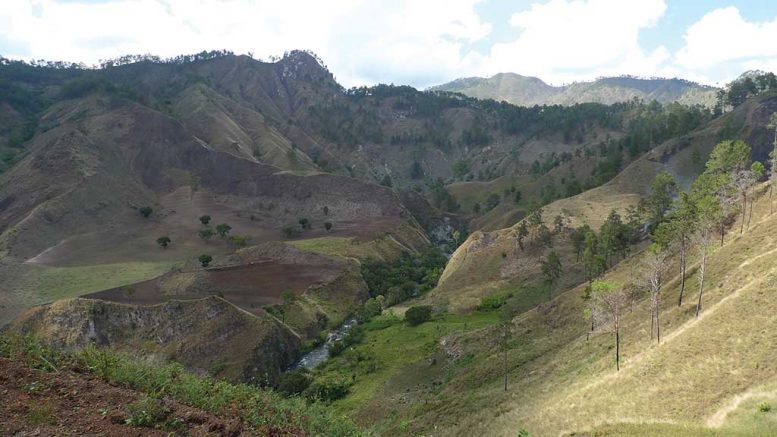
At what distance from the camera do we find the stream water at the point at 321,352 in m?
78.5

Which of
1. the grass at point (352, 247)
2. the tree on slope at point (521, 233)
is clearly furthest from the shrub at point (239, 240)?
the tree on slope at point (521, 233)

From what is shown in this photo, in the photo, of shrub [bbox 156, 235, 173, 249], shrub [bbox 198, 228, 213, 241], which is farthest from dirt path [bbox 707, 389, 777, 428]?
shrub [bbox 156, 235, 173, 249]

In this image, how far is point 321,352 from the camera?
83.2 metres

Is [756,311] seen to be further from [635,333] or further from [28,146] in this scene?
[28,146]

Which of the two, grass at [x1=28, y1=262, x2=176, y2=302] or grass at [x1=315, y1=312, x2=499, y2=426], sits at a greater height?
grass at [x1=28, y1=262, x2=176, y2=302]

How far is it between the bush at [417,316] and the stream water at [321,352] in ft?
41.1

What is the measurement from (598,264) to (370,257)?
64543mm

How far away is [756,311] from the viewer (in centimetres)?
3562

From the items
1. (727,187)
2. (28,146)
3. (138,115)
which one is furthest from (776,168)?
(28,146)

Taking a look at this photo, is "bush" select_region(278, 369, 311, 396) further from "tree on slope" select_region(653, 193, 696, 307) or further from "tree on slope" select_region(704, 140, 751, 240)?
"tree on slope" select_region(704, 140, 751, 240)

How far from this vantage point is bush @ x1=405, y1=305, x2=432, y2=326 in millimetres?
86500

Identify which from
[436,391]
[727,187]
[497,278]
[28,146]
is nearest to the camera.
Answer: [436,391]

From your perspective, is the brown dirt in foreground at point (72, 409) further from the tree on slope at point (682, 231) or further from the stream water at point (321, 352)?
the stream water at point (321, 352)

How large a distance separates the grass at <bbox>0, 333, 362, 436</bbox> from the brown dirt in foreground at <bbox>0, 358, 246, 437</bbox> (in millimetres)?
726
